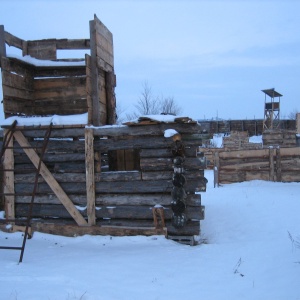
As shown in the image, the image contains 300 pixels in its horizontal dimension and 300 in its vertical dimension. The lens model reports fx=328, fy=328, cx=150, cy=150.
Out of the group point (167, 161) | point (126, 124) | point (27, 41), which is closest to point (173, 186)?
point (167, 161)

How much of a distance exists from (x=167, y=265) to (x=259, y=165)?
8827mm

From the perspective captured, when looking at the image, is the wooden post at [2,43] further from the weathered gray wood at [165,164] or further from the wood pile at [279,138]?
the wood pile at [279,138]

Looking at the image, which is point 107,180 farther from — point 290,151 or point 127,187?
point 290,151

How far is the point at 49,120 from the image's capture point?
23.3 ft

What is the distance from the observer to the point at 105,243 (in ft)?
21.7

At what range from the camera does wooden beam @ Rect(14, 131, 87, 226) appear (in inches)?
277

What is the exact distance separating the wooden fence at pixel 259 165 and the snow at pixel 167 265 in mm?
4906

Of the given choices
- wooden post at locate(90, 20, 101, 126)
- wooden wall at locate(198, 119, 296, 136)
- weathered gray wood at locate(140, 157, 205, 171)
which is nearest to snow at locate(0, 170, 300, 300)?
weathered gray wood at locate(140, 157, 205, 171)

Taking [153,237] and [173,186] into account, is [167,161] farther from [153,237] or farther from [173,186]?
Answer: [153,237]

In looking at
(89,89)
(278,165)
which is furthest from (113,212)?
(278,165)

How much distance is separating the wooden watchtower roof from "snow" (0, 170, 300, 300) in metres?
2.75

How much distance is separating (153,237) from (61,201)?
2.13 metres

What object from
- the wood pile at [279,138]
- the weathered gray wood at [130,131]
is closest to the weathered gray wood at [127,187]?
the weathered gray wood at [130,131]

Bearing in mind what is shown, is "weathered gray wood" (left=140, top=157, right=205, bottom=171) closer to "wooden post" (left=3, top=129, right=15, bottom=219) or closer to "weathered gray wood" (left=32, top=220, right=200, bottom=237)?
"weathered gray wood" (left=32, top=220, right=200, bottom=237)
